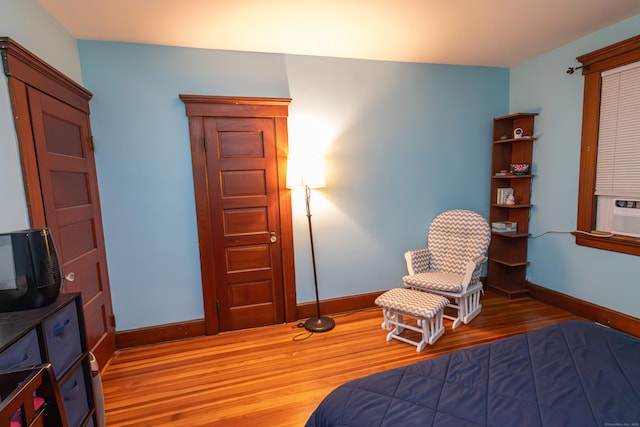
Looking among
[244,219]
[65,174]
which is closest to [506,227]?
[244,219]

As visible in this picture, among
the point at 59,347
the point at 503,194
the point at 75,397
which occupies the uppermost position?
the point at 503,194

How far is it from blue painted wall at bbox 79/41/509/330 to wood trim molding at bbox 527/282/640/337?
46.0 inches

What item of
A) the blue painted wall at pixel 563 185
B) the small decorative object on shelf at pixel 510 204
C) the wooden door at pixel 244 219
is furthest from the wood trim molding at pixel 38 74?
the blue painted wall at pixel 563 185

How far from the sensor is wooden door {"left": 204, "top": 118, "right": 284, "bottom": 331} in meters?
2.81

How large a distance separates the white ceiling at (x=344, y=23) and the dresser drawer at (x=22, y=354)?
2.05m

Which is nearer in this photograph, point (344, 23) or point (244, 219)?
point (344, 23)

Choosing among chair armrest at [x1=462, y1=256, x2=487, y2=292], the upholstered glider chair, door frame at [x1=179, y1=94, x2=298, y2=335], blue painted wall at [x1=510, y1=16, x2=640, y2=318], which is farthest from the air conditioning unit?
door frame at [x1=179, y1=94, x2=298, y2=335]

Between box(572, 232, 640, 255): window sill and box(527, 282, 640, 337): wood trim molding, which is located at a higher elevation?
box(572, 232, 640, 255): window sill

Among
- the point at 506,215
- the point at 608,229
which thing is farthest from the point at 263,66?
the point at 608,229

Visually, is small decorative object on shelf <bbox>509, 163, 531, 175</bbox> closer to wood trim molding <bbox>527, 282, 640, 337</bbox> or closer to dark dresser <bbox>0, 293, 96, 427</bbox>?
wood trim molding <bbox>527, 282, 640, 337</bbox>

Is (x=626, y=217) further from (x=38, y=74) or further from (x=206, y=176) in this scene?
(x=38, y=74)

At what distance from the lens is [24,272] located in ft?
4.07

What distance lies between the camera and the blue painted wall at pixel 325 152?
2.59m

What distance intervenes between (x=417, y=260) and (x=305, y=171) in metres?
1.55
